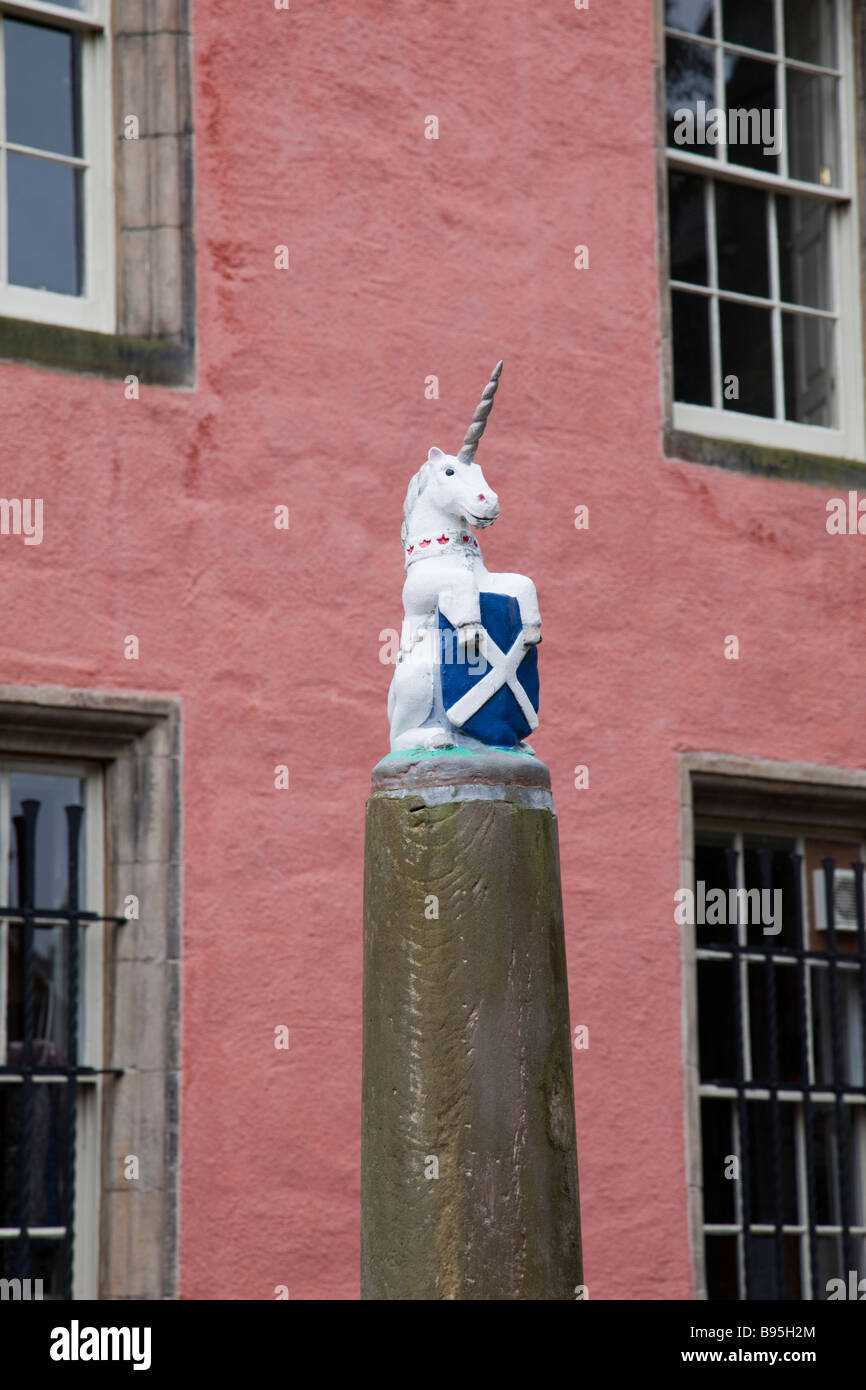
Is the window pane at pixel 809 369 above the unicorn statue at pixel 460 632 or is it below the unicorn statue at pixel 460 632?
above

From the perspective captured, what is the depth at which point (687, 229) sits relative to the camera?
9.51 meters

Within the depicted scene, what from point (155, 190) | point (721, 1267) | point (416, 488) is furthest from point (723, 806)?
point (416, 488)

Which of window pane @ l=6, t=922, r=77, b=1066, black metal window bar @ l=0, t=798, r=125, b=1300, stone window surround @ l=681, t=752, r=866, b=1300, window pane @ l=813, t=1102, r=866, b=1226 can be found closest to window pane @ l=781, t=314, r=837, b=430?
stone window surround @ l=681, t=752, r=866, b=1300

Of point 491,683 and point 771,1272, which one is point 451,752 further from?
point 771,1272

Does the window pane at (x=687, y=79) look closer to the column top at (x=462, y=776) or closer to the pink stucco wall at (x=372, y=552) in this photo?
the pink stucco wall at (x=372, y=552)

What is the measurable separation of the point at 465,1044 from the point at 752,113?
225 inches

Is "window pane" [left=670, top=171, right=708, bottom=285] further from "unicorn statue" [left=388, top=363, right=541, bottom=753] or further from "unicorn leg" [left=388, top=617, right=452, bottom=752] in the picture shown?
"unicorn leg" [left=388, top=617, right=452, bottom=752]

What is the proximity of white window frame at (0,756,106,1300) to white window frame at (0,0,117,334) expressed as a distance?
149cm

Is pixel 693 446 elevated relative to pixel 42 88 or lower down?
lower down

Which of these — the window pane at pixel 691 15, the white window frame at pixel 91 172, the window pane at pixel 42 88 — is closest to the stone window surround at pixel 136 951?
the white window frame at pixel 91 172

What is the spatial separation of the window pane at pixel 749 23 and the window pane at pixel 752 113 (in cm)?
8

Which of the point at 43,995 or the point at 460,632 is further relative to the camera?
the point at 43,995

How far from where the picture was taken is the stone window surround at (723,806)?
8547 millimetres

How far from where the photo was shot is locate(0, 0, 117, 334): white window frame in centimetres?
798
